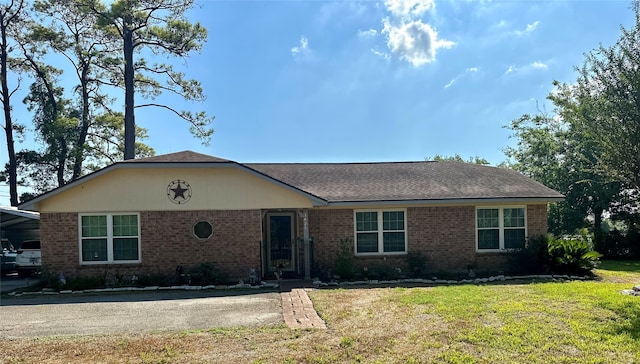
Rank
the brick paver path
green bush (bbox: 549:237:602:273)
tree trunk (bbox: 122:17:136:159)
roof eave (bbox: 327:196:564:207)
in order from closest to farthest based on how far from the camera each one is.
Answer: the brick paver path
green bush (bbox: 549:237:602:273)
roof eave (bbox: 327:196:564:207)
tree trunk (bbox: 122:17:136:159)

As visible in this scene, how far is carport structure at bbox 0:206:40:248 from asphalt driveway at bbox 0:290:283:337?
6.54m

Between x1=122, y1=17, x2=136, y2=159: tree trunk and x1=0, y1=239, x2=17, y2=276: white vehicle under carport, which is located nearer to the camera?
x1=0, y1=239, x2=17, y2=276: white vehicle under carport

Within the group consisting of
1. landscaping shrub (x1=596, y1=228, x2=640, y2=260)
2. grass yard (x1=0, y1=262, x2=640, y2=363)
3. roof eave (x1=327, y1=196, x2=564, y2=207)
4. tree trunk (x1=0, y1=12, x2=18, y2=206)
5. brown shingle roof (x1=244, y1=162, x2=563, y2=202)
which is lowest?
landscaping shrub (x1=596, y1=228, x2=640, y2=260)

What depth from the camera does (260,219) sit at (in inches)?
540

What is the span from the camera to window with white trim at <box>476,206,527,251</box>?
15016mm

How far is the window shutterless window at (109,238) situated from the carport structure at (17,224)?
5118mm

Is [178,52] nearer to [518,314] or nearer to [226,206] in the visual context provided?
[226,206]

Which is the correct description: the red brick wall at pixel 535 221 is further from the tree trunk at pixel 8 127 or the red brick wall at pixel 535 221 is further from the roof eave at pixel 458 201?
the tree trunk at pixel 8 127

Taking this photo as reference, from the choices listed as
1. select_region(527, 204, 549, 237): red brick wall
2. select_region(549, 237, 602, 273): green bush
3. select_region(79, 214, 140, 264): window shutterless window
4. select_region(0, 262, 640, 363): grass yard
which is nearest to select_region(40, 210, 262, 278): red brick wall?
select_region(79, 214, 140, 264): window shutterless window

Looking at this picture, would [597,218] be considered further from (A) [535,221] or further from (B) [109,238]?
(B) [109,238]

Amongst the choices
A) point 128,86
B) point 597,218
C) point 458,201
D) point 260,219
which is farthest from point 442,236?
point 128,86

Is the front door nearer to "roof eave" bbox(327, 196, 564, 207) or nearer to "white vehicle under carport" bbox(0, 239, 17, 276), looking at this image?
"roof eave" bbox(327, 196, 564, 207)

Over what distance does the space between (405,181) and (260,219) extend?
5521mm

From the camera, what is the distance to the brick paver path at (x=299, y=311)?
7.72 m
